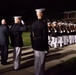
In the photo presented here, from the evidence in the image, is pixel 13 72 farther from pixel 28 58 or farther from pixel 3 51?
pixel 28 58

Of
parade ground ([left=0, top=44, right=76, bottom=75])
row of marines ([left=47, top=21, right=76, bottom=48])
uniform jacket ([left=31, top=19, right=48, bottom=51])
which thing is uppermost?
uniform jacket ([left=31, top=19, right=48, bottom=51])

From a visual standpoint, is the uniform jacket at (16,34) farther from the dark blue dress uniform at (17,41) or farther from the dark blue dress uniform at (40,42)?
the dark blue dress uniform at (40,42)

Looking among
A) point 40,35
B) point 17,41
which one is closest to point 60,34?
point 17,41

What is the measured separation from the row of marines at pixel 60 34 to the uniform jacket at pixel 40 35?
5901 mm

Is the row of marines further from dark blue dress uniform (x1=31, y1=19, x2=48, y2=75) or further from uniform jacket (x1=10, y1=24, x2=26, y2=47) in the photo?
dark blue dress uniform (x1=31, y1=19, x2=48, y2=75)

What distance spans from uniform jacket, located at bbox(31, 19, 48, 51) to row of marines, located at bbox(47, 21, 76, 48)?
232 inches

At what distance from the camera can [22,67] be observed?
756 centimetres

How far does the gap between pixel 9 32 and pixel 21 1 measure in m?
1.83

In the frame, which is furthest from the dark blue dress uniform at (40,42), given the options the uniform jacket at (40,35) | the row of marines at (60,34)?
the row of marines at (60,34)

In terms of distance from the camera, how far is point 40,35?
Result: 18.8 ft

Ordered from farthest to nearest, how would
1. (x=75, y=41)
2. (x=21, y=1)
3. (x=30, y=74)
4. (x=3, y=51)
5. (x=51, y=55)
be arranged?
(x=75, y=41) < (x=51, y=55) < (x=21, y=1) < (x=3, y=51) < (x=30, y=74)

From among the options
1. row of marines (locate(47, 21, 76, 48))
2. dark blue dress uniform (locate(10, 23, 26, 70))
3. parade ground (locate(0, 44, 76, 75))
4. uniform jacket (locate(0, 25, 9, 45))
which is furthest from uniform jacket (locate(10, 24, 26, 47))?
row of marines (locate(47, 21, 76, 48))

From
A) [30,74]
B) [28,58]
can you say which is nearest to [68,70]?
[30,74]

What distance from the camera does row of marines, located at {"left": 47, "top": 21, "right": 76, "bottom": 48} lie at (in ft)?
39.0
